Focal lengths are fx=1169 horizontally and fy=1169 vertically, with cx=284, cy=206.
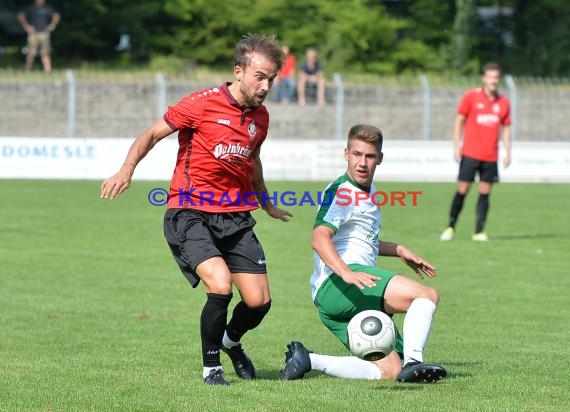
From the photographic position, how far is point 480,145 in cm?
1609

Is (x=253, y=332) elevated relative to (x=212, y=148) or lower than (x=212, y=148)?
lower

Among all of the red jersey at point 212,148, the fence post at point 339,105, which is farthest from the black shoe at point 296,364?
the fence post at point 339,105

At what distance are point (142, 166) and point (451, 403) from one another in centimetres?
2056

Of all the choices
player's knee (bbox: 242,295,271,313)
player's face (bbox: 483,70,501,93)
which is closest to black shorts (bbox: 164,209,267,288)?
player's knee (bbox: 242,295,271,313)

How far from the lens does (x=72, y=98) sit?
96.2 feet

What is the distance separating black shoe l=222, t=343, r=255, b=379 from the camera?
7078mm

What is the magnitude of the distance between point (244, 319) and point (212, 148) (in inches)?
41.5

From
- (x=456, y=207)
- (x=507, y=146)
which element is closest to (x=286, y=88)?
(x=507, y=146)

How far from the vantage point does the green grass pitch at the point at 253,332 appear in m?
6.36

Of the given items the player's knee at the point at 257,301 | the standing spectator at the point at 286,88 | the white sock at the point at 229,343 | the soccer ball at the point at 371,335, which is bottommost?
the white sock at the point at 229,343

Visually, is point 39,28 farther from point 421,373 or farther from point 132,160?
point 421,373

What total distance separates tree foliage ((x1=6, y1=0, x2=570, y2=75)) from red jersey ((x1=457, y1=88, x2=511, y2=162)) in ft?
68.3

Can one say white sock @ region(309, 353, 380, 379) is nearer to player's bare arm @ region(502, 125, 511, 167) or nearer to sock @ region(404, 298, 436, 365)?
sock @ region(404, 298, 436, 365)

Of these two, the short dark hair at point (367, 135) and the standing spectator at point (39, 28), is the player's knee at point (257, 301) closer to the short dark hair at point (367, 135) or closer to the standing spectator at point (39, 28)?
the short dark hair at point (367, 135)
